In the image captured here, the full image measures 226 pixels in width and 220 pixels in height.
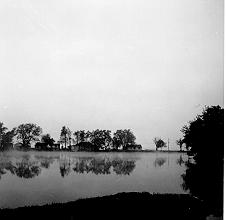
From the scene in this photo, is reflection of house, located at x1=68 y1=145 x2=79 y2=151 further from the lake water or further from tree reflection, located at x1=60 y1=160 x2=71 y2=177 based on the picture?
tree reflection, located at x1=60 y1=160 x2=71 y2=177

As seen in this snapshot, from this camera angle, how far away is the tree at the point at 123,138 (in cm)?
548

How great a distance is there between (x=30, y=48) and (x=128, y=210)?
3166mm

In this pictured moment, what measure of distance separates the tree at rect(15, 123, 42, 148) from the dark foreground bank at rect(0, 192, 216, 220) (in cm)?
114

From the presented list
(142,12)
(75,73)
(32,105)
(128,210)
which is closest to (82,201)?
(128,210)

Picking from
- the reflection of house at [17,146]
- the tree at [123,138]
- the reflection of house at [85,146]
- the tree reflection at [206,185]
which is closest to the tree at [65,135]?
the reflection of house at [85,146]

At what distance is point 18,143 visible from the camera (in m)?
4.96

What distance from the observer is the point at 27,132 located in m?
5.01

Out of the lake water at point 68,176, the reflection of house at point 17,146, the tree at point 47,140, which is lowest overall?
the lake water at point 68,176

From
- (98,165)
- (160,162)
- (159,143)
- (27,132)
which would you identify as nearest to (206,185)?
(160,162)

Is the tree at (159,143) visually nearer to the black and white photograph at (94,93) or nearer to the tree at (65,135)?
the black and white photograph at (94,93)

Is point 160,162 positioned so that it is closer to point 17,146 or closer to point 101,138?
point 101,138

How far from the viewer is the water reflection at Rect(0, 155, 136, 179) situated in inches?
190

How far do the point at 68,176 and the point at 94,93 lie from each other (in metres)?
1.70

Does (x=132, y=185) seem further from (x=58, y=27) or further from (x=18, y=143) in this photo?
(x=58, y=27)
